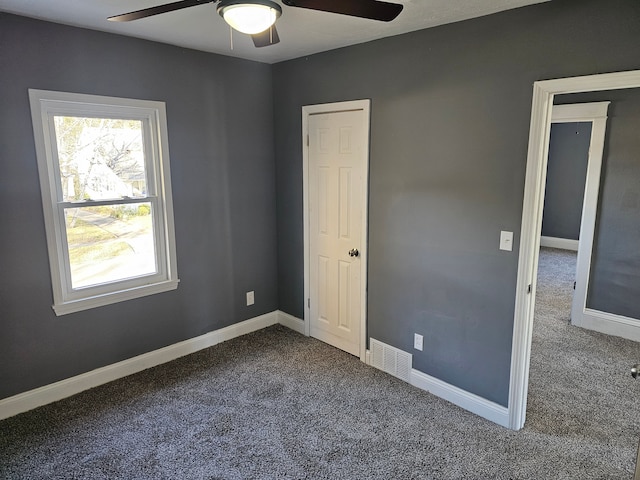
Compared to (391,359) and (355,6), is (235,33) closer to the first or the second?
(355,6)

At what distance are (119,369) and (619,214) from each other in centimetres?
470

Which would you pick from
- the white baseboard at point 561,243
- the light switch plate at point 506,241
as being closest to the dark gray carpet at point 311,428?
the light switch plate at point 506,241

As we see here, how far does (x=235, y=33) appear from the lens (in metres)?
2.83

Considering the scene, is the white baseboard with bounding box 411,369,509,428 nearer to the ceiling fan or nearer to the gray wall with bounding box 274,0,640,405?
the gray wall with bounding box 274,0,640,405

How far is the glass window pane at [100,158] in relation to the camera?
2.81m

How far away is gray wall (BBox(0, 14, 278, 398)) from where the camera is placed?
102 inches

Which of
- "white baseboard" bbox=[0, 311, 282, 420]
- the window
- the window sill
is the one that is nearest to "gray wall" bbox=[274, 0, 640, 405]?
"white baseboard" bbox=[0, 311, 282, 420]

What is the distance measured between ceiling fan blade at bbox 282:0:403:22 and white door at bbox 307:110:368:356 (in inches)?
59.4

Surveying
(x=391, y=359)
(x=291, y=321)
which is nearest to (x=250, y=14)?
(x=391, y=359)

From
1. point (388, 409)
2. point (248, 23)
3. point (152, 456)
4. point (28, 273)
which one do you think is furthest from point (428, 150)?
point (28, 273)

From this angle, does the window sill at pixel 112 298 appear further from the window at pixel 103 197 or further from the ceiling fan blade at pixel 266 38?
the ceiling fan blade at pixel 266 38

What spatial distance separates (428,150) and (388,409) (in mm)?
1827

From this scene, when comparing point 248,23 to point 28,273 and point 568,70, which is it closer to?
point 568,70

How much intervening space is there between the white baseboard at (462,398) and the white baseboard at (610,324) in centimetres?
211
